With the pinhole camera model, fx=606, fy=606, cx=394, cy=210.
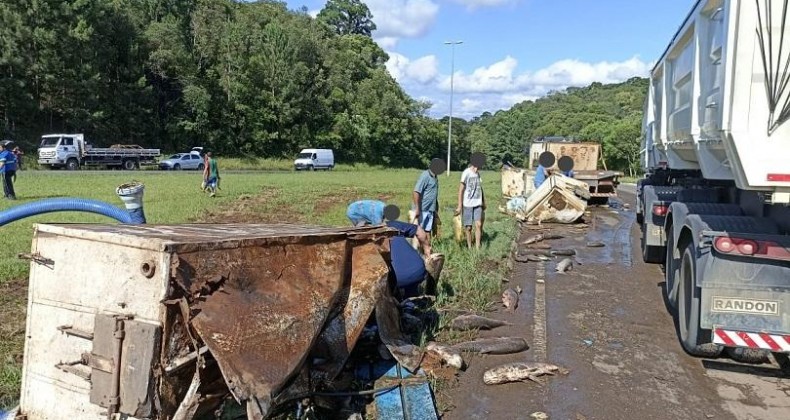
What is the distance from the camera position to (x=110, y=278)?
3109 mm

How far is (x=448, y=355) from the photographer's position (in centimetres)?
498

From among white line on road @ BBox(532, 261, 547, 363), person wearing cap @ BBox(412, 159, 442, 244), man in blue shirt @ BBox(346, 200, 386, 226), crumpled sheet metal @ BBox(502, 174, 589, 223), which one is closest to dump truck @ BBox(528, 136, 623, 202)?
crumpled sheet metal @ BBox(502, 174, 589, 223)

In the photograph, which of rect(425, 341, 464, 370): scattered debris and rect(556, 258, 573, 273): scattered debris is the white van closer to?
rect(556, 258, 573, 273): scattered debris

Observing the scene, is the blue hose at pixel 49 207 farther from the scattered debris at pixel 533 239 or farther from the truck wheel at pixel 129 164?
the truck wheel at pixel 129 164

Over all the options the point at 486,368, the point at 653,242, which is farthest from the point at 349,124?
the point at 486,368

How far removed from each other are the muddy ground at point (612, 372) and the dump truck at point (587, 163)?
1072 centimetres

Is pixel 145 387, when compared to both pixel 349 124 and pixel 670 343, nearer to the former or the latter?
pixel 670 343

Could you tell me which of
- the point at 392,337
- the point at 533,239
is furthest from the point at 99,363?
the point at 533,239

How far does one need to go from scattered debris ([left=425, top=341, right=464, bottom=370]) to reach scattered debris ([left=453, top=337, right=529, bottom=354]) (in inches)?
10.0

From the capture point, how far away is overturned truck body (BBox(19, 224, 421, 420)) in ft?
9.74

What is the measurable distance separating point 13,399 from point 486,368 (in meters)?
3.52

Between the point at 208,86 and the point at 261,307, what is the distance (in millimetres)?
49993

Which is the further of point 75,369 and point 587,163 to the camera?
point 587,163

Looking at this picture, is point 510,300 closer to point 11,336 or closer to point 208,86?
point 11,336
